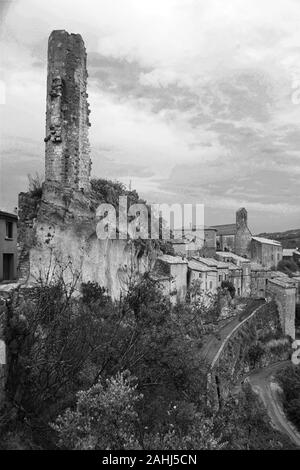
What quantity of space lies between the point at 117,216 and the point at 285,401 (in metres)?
21.8

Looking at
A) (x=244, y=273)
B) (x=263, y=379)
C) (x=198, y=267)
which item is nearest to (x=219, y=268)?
(x=198, y=267)

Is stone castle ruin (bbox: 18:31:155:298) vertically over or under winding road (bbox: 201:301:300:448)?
over

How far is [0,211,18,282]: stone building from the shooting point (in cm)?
2769

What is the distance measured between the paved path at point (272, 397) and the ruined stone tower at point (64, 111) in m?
22.8

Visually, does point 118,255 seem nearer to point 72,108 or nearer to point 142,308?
point 142,308

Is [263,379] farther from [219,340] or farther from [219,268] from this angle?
[219,268]

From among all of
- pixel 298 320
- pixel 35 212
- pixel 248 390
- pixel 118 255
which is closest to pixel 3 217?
pixel 35 212

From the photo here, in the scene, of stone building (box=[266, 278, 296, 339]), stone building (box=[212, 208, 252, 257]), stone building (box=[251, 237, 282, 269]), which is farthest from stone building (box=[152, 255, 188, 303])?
stone building (box=[251, 237, 282, 269])

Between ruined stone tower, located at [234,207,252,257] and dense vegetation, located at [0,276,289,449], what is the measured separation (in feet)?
185

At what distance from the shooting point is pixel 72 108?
2277cm

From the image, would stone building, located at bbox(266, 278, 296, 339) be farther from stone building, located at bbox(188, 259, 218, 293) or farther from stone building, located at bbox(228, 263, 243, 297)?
stone building, located at bbox(188, 259, 218, 293)

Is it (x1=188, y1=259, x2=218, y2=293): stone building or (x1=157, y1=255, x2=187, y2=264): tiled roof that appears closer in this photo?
(x1=157, y1=255, x2=187, y2=264): tiled roof

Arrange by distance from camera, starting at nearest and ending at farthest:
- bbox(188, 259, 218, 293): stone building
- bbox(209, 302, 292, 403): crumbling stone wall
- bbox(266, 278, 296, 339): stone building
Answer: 1. bbox(209, 302, 292, 403): crumbling stone wall
2. bbox(188, 259, 218, 293): stone building
3. bbox(266, 278, 296, 339): stone building
